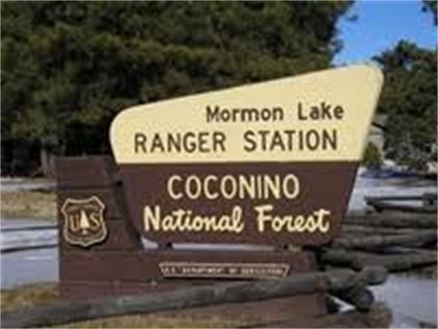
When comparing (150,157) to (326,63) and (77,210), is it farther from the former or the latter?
(326,63)

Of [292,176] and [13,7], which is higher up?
[13,7]

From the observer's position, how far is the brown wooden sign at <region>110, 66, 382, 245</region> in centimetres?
1048

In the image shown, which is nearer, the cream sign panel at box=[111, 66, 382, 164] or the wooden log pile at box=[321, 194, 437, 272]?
the cream sign panel at box=[111, 66, 382, 164]

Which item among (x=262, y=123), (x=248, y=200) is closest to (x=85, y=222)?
(x=248, y=200)

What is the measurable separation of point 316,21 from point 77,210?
3328 cm

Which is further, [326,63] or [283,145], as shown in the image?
[326,63]

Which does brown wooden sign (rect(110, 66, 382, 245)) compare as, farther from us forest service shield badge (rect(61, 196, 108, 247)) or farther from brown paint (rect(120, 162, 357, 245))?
us forest service shield badge (rect(61, 196, 108, 247))

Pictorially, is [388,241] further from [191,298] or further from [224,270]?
[191,298]

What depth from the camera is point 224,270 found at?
1084 centimetres

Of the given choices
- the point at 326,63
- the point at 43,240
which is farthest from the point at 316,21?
the point at 43,240

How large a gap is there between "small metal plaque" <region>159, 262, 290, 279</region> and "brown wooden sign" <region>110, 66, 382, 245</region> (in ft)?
0.80

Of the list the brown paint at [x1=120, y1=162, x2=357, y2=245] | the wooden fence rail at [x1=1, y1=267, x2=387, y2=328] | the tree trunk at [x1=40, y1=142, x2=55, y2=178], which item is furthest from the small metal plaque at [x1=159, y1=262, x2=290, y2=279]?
the tree trunk at [x1=40, y1=142, x2=55, y2=178]

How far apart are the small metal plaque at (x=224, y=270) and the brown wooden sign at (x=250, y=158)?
0.80ft

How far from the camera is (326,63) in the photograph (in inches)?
1563
